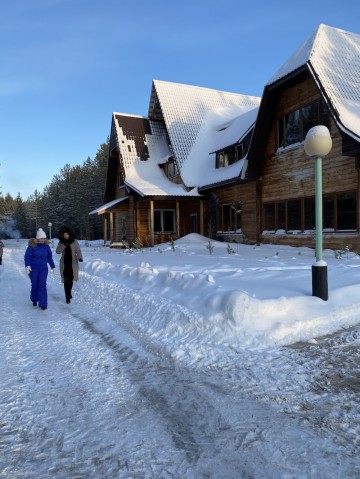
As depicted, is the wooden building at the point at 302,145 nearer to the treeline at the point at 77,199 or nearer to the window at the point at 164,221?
the window at the point at 164,221

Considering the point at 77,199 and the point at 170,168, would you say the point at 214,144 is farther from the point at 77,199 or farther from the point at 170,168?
the point at 77,199

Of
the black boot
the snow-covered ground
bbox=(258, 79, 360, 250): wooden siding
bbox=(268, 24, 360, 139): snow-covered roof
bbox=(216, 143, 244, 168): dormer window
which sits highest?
bbox=(268, 24, 360, 139): snow-covered roof

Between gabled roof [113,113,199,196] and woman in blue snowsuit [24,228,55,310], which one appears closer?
woman in blue snowsuit [24,228,55,310]

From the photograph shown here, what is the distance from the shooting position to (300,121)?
15.5 meters

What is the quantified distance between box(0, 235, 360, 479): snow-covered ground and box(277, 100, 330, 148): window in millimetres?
9616

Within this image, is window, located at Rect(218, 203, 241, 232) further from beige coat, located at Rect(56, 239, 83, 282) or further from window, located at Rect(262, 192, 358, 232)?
beige coat, located at Rect(56, 239, 83, 282)

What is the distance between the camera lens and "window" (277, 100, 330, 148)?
563 inches

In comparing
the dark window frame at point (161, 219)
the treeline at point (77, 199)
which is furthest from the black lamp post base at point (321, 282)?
the treeline at point (77, 199)

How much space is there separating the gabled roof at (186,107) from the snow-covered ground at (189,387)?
59.5ft

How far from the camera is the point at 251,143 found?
1719 centimetres

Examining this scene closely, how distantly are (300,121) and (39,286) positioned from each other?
40.8 ft

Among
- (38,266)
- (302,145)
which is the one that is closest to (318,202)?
(38,266)

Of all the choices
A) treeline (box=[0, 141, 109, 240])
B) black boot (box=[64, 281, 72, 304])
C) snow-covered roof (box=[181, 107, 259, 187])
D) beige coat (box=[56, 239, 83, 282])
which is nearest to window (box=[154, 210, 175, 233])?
snow-covered roof (box=[181, 107, 259, 187])

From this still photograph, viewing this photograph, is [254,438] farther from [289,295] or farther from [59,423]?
[289,295]
